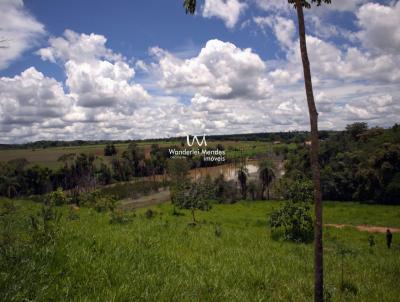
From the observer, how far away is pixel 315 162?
7094 millimetres

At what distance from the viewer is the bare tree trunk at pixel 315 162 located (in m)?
7.14

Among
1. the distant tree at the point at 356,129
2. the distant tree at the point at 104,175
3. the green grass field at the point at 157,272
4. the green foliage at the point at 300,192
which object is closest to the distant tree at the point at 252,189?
the distant tree at the point at 356,129

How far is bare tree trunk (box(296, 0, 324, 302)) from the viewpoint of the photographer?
714 centimetres

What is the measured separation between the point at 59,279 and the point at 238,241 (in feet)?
37.8

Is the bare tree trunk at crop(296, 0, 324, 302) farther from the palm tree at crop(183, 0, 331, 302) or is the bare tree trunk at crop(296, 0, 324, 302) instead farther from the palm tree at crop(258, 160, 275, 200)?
the palm tree at crop(258, 160, 275, 200)

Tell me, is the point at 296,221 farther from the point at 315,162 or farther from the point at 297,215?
the point at 315,162

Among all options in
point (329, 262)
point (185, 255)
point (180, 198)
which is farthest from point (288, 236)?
point (180, 198)

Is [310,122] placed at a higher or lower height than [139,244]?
higher

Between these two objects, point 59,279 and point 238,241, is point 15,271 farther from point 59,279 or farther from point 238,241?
point 238,241

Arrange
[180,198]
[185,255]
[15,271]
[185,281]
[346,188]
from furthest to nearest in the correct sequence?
[346,188] → [180,198] → [185,255] → [185,281] → [15,271]

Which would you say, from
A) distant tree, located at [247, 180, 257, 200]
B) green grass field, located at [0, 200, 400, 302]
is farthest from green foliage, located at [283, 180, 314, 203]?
distant tree, located at [247, 180, 257, 200]

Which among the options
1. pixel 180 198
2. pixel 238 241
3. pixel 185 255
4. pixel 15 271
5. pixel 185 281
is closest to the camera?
pixel 15 271

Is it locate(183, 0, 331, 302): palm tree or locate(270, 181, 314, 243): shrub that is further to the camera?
locate(270, 181, 314, 243): shrub

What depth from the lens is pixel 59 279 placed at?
7.30 metres
